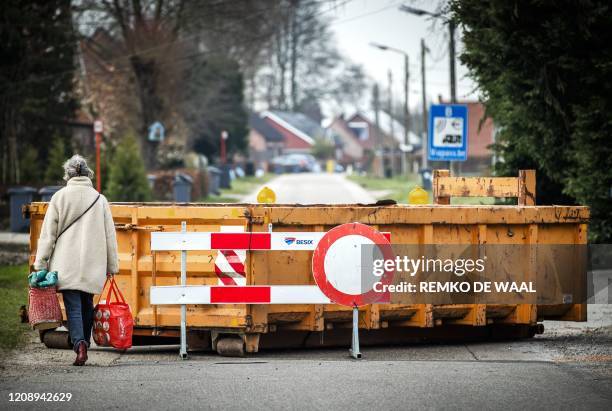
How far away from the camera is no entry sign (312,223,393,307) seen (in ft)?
31.2

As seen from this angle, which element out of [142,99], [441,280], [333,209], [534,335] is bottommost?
[534,335]

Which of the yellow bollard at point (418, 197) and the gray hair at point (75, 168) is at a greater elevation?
the gray hair at point (75, 168)

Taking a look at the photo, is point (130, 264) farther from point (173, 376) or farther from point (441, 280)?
point (441, 280)

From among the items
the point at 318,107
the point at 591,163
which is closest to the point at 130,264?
the point at 591,163

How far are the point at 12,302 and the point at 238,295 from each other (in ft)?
16.3

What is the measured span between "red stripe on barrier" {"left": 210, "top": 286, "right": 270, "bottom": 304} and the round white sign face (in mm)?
619

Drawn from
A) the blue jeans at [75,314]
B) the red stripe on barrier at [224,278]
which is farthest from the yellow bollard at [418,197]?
the blue jeans at [75,314]

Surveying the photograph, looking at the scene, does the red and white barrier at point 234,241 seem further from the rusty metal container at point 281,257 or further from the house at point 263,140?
the house at point 263,140

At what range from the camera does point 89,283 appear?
9031 mm

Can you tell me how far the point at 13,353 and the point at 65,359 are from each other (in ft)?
2.05

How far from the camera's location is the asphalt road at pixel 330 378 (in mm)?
7387

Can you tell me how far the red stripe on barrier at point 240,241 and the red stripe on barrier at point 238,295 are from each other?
0.36 m

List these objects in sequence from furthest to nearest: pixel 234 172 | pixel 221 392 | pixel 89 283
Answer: pixel 234 172, pixel 89 283, pixel 221 392

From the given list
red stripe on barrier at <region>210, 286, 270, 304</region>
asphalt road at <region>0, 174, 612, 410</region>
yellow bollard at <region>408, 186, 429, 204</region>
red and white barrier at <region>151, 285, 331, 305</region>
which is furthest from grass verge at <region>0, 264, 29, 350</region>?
yellow bollard at <region>408, 186, 429, 204</region>
